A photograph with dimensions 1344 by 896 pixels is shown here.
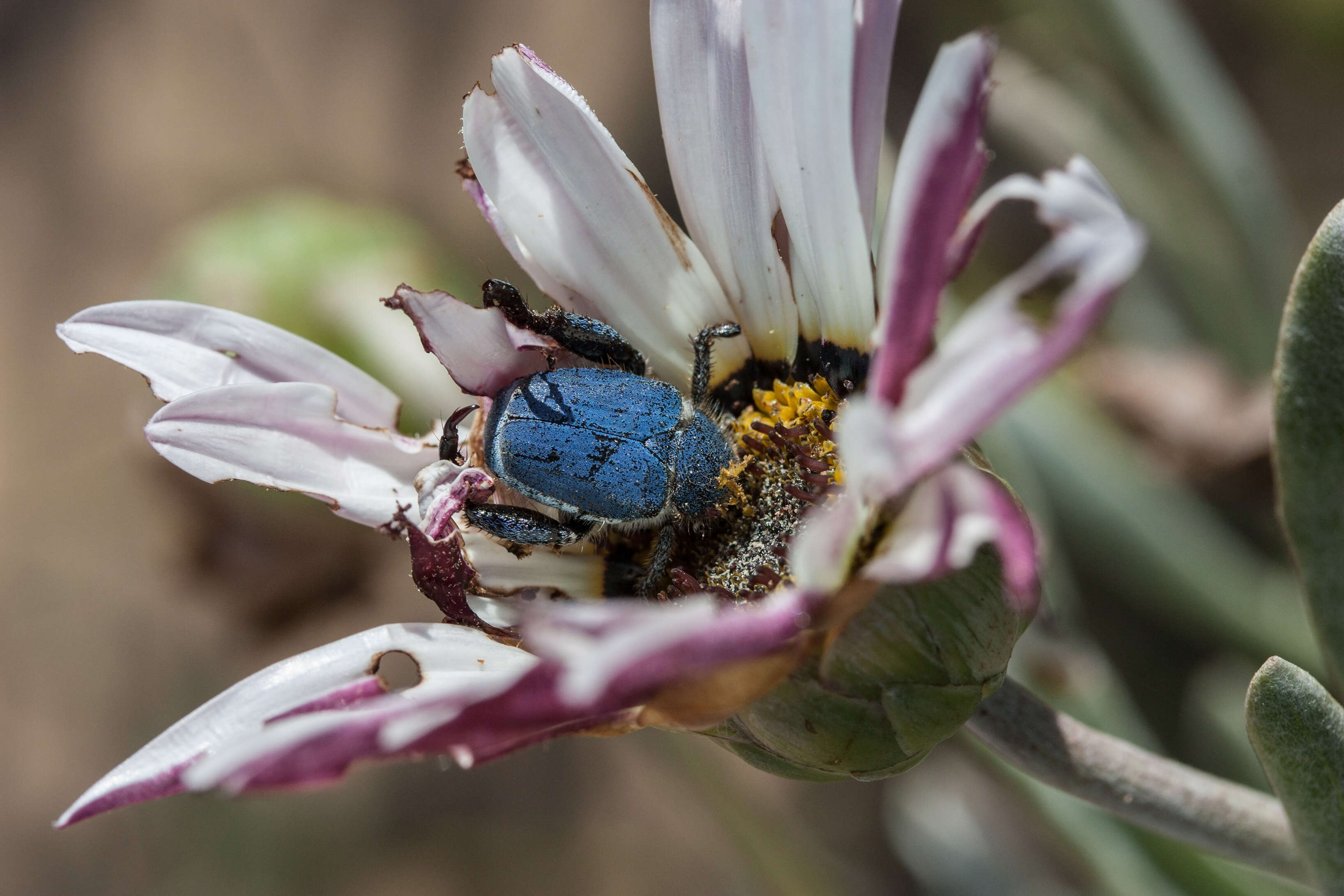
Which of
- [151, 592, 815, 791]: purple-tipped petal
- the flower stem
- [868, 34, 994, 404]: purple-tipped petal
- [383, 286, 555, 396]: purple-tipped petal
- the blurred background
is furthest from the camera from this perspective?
the blurred background

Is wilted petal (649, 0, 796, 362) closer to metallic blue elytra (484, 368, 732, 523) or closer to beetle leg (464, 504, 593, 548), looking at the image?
metallic blue elytra (484, 368, 732, 523)

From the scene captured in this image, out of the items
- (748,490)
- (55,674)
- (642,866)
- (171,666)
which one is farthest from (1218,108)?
(55,674)

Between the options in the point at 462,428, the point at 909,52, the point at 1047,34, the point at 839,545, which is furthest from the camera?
the point at 909,52

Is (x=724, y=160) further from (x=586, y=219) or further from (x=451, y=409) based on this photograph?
(x=451, y=409)

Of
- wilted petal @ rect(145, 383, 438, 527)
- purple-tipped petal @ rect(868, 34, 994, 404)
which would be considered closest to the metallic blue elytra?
wilted petal @ rect(145, 383, 438, 527)

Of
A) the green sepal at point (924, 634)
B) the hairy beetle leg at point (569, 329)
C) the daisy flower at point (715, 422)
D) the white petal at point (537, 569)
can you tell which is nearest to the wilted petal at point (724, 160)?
the daisy flower at point (715, 422)

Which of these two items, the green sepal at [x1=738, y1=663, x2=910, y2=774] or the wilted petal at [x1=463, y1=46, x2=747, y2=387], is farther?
the wilted petal at [x1=463, y1=46, x2=747, y2=387]

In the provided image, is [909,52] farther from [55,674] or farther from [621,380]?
[55,674]
